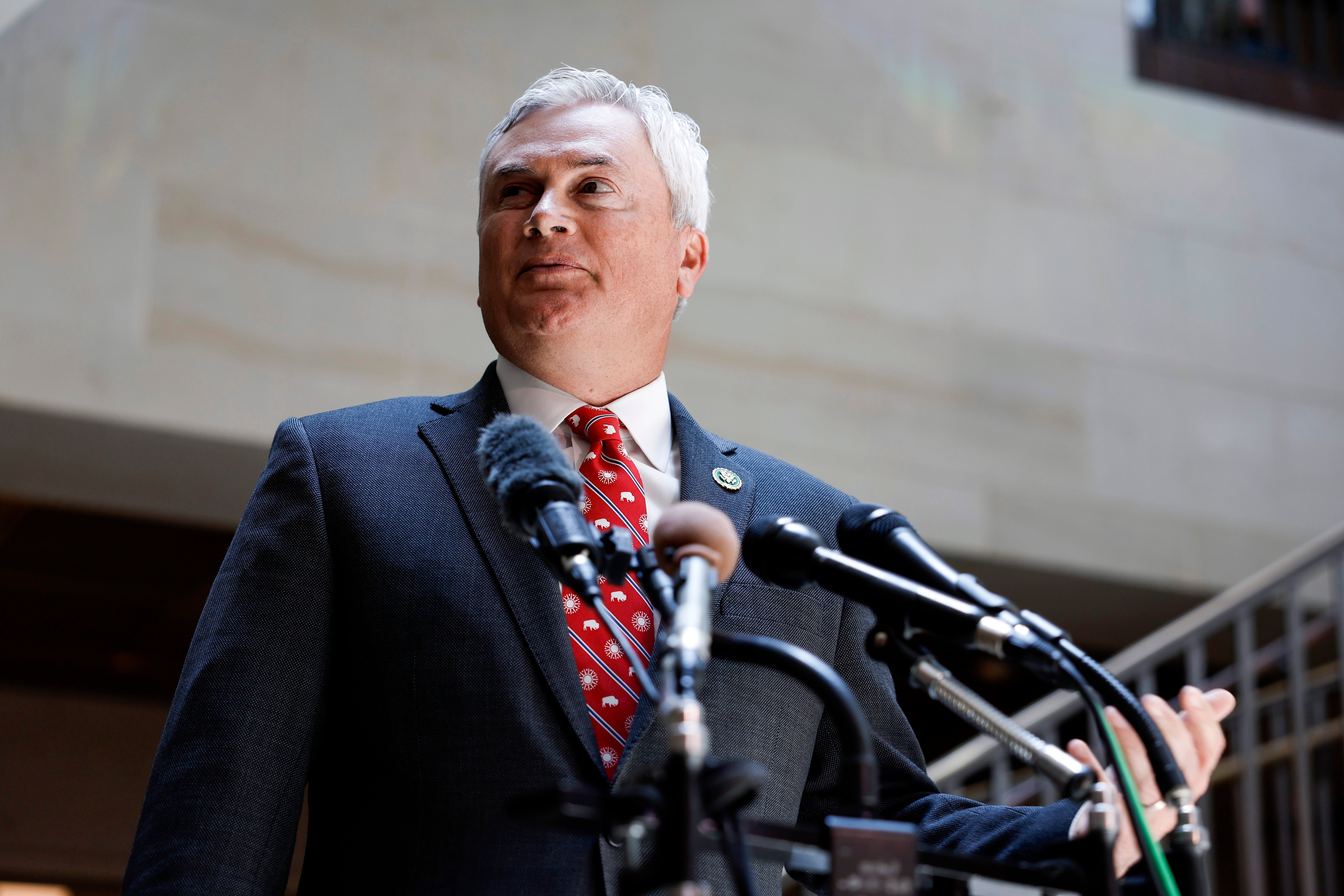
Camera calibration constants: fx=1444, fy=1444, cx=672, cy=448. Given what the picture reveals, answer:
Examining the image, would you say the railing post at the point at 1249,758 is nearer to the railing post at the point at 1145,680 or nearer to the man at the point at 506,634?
the railing post at the point at 1145,680

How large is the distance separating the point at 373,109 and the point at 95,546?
220cm

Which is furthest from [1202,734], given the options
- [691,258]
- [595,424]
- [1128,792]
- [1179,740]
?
[691,258]

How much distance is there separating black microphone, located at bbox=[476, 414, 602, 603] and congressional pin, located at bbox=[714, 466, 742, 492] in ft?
1.54

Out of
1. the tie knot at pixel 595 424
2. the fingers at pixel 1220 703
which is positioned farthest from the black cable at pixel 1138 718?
the tie knot at pixel 595 424

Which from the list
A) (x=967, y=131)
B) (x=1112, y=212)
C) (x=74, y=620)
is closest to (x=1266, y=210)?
(x=1112, y=212)

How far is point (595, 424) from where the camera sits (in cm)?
A: 172

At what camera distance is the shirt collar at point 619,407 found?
173cm

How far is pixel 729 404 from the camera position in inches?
184

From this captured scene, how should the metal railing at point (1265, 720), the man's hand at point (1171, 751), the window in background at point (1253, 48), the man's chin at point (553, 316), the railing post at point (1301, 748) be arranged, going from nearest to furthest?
the man's hand at point (1171, 751) < the man's chin at point (553, 316) < the railing post at point (1301, 748) < the metal railing at point (1265, 720) < the window in background at point (1253, 48)

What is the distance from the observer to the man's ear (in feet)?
6.42

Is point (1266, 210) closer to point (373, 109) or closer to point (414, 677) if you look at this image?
point (373, 109)

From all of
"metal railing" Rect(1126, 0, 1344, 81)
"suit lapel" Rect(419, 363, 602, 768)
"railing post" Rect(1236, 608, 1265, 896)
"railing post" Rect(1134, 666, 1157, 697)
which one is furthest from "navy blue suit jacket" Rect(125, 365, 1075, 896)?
"metal railing" Rect(1126, 0, 1344, 81)

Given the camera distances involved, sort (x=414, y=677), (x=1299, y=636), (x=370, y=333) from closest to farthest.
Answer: (x=414, y=677), (x=1299, y=636), (x=370, y=333)

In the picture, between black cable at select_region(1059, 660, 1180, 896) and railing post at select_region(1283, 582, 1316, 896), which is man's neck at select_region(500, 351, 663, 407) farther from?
railing post at select_region(1283, 582, 1316, 896)
